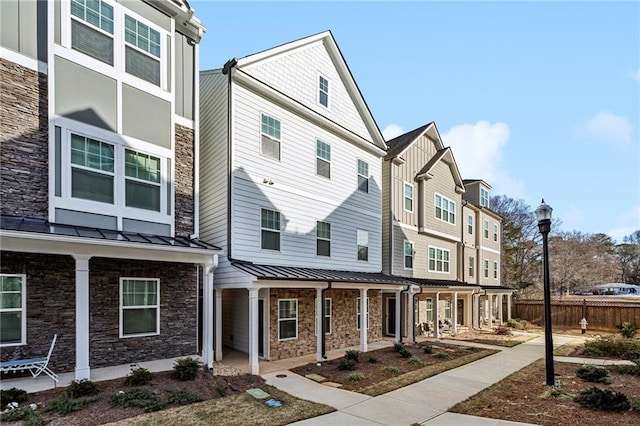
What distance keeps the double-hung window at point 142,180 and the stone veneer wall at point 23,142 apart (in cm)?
164

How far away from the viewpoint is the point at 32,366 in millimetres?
7047

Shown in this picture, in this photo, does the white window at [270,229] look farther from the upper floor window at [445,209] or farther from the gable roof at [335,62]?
the upper floor window at [445,209]

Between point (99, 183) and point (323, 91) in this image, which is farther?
point (323, 91)

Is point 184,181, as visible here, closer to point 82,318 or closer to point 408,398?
point 82,318

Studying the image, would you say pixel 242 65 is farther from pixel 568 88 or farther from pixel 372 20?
pixel 568 88

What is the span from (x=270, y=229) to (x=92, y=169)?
5230 millimetres

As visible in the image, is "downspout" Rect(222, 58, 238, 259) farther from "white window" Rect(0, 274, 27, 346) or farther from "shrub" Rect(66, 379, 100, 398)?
"white window" Rect(0, 274, 27, 346)

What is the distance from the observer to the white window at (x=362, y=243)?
1557 cm

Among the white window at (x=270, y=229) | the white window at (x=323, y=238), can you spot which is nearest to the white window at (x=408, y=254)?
the white window at (x=323, y=238)

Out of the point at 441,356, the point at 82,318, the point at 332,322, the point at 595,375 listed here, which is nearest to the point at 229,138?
the point at 82,318

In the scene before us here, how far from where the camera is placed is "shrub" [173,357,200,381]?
8.06m

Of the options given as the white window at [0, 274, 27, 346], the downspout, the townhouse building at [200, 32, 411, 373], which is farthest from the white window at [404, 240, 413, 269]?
the white window at [0, 274, 27, 346]

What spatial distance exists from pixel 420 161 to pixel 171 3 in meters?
13.7

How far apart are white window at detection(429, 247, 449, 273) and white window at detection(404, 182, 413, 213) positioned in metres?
2.97
